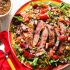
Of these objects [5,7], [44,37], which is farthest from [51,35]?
[5,7]

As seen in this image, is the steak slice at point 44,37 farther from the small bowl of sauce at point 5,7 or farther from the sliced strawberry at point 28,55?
the small bowl of sauce at point 5,7

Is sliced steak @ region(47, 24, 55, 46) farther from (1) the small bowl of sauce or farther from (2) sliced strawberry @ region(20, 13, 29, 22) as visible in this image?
(1) the small bowl of sauce

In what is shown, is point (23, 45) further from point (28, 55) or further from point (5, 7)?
point (5, 7)

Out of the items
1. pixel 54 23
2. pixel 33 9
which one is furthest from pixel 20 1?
pixel 54 23

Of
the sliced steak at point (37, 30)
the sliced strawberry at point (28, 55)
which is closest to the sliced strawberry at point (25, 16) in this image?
the sliced steak at point (37, 30)

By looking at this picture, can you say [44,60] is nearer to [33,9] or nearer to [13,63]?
[13,63]

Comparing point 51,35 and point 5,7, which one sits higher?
point 5,7

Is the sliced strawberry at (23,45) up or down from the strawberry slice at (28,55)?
up

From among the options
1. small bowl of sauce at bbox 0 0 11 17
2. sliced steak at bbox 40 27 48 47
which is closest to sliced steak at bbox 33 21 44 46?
sliced steak at bbox 40 27 48 47
